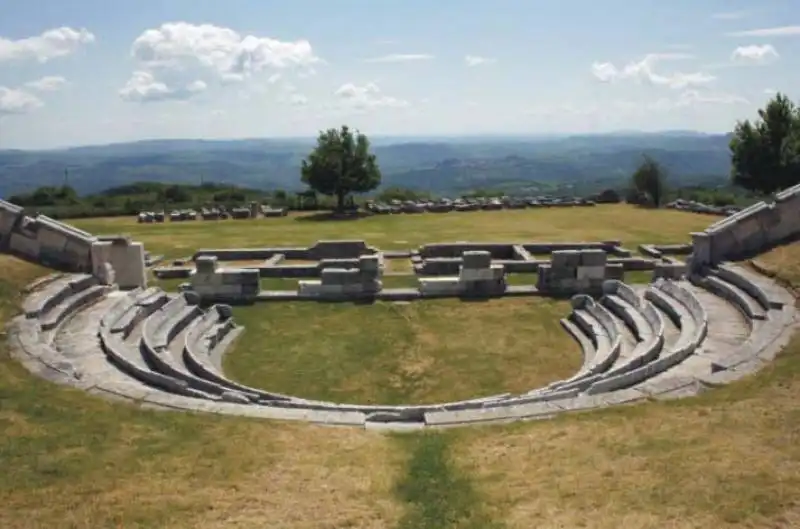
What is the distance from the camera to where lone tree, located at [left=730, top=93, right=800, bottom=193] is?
36.7 meters

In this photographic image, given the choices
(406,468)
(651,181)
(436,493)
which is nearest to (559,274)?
(406,468)

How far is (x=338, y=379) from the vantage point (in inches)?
602

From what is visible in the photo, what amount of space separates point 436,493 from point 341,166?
112 feet

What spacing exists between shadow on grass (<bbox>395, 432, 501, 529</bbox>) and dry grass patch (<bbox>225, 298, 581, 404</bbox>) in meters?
5.02

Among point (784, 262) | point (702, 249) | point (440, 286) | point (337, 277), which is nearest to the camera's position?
point (784, 262)

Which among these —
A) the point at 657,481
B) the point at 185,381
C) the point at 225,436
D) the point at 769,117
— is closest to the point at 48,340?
the point at 185,381

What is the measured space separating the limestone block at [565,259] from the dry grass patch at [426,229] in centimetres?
833

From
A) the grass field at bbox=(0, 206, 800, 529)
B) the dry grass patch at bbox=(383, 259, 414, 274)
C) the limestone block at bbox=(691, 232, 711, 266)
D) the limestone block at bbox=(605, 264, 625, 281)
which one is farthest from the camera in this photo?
the dry grass patch at bbox=(383, 259, 414, 274)

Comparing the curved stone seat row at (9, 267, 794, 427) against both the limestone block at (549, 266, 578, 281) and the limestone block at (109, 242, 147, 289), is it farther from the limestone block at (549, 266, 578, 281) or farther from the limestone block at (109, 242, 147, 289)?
the limestone block at (549, 266, 578, 281)

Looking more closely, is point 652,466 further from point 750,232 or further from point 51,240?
point 51,240

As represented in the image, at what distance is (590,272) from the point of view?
2228cm

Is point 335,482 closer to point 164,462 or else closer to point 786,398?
point 164,462

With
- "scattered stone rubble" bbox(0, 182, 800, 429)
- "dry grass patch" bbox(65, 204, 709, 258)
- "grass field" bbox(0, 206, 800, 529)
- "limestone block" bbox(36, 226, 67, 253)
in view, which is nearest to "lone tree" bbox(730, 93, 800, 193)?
"dry grass patch" bbox(65, 204, 709, 258)

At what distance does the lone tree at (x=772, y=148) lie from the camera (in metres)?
36.7
